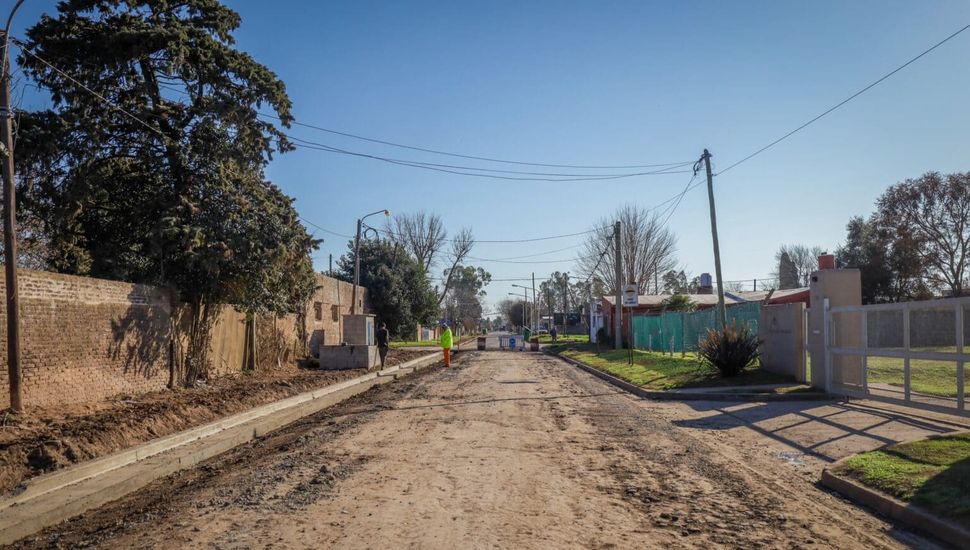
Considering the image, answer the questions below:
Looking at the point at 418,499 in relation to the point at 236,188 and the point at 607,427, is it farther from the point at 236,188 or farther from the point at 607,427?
the point at 236,188

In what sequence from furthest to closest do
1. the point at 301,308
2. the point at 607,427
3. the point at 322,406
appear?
the point at 301,308 < the point at 322,406 < the point at 607,427

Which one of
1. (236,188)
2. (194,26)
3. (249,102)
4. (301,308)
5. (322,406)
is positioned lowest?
(322,406)

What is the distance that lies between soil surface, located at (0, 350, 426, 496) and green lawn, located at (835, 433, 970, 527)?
9396 mm

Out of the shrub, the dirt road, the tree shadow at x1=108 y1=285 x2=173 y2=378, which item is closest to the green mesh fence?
the shrub

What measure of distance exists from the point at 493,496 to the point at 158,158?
14.0 m

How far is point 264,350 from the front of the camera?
24406mm

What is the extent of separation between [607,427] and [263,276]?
1056 cm

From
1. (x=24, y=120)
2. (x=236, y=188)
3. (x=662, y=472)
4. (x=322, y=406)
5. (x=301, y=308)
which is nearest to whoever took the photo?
(x=662, y=472)

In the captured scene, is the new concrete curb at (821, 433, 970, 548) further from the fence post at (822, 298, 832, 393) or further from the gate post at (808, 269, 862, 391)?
the gate post at (808, 269, 862, 391)

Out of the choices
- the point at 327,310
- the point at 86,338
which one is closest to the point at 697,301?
the point at 327,310

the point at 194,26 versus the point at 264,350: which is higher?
the point at 194,26

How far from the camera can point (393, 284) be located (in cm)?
5100

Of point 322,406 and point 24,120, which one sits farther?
point 322,406

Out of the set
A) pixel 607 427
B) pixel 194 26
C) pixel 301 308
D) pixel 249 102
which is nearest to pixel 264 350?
pixel 301 308
